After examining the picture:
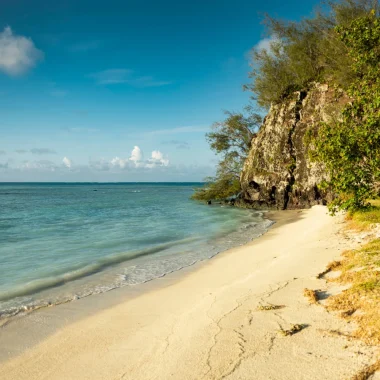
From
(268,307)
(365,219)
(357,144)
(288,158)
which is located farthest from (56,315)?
(288,158)

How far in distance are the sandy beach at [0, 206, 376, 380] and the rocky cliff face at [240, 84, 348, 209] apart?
26.2 meters

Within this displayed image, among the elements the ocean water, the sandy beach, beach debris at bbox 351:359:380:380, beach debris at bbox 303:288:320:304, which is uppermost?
beach debris at bbox 351:359:380:380

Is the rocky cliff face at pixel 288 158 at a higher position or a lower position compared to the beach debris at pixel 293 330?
higher

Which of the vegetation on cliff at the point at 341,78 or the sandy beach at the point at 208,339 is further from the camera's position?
the vegetation on cliff at the point at 341,78

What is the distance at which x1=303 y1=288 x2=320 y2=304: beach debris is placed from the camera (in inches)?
296

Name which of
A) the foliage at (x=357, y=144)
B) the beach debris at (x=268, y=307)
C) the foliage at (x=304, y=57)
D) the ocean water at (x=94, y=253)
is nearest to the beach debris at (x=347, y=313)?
the beach debris at (x=268, y=307)

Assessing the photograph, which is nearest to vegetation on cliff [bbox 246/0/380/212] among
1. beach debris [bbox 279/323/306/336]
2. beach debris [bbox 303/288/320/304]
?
beach debris [bbox 303/288/320/304]

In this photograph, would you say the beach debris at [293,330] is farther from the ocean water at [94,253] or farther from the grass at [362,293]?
the ocean water at [94,253]

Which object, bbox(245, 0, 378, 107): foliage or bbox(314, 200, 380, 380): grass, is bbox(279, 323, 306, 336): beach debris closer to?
bbox(314, 200, 380, 380): grass

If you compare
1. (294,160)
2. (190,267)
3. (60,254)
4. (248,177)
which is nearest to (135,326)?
(190,267)

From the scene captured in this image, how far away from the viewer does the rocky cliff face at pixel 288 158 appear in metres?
34.8

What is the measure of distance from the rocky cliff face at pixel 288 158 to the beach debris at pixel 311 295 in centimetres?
2720

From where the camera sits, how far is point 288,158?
126 ft

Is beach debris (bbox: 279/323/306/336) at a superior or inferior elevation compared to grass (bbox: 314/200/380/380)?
inferior
